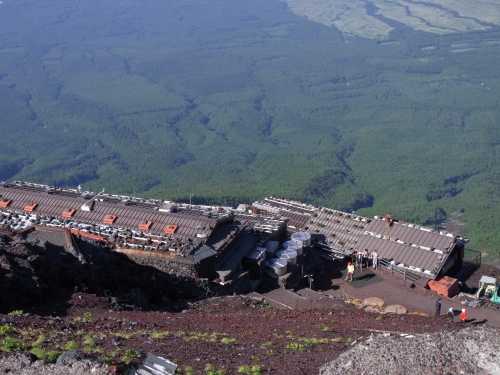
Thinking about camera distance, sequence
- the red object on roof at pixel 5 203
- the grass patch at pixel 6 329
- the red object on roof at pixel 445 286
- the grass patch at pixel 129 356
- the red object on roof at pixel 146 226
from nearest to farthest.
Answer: the grass patch at pixel 129 356 → the grass patch at pixel 6 329 → the red object on roof at pixel 445 286 → the red object on roof at pixel 146 226 → the red object on roof at pixel 5 203

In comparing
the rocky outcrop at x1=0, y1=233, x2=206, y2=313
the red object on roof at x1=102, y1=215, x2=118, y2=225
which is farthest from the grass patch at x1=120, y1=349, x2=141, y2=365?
the red object on roof at x1=102, y1=215, x2=118, y2=225

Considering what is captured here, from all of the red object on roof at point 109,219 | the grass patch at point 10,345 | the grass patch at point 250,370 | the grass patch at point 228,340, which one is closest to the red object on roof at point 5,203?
the red object on roof at point 109,219

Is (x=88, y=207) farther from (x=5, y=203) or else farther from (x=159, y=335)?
(x=159, y=335)

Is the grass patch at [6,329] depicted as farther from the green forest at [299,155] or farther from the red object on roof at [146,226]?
the green forest at [299,155]

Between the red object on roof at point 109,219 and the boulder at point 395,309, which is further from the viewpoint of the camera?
the red object on roof at point 109,219

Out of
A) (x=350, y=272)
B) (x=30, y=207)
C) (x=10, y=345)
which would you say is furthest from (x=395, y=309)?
(x=30, y=207)
